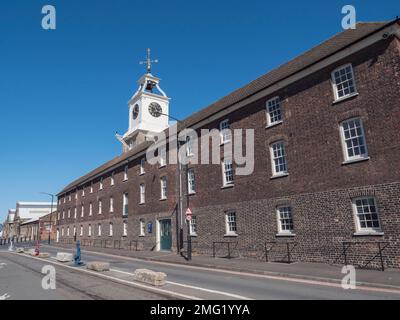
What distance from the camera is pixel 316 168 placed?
1597cm

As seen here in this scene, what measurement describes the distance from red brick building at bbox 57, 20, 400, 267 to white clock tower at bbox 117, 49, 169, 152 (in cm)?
2711

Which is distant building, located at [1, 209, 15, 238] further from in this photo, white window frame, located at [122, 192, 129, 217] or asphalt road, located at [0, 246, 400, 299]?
asphalt road, located at [0, 246, 400, 299]

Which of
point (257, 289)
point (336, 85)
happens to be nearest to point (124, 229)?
point (336, 85)

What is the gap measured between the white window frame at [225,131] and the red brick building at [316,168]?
16cm

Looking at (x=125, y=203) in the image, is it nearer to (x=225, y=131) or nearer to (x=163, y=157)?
(x=163, y=157)

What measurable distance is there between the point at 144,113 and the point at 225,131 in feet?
107

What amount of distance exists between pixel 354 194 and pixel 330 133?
3.28 meters

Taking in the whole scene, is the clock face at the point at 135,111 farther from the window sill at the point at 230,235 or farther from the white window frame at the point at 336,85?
the white window frame at the point at 336,85

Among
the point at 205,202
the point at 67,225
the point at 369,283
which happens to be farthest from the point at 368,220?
the point at 67,225

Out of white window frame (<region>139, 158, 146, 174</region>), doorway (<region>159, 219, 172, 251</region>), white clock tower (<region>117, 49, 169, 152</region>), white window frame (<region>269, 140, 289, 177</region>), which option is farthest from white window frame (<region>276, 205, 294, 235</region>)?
white clock tower (<region>117, 49, 169, 152</region>)

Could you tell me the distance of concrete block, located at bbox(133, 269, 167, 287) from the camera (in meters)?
10.6

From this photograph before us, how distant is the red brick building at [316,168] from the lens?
1360 centimetres

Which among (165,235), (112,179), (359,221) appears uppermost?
(112,179)
